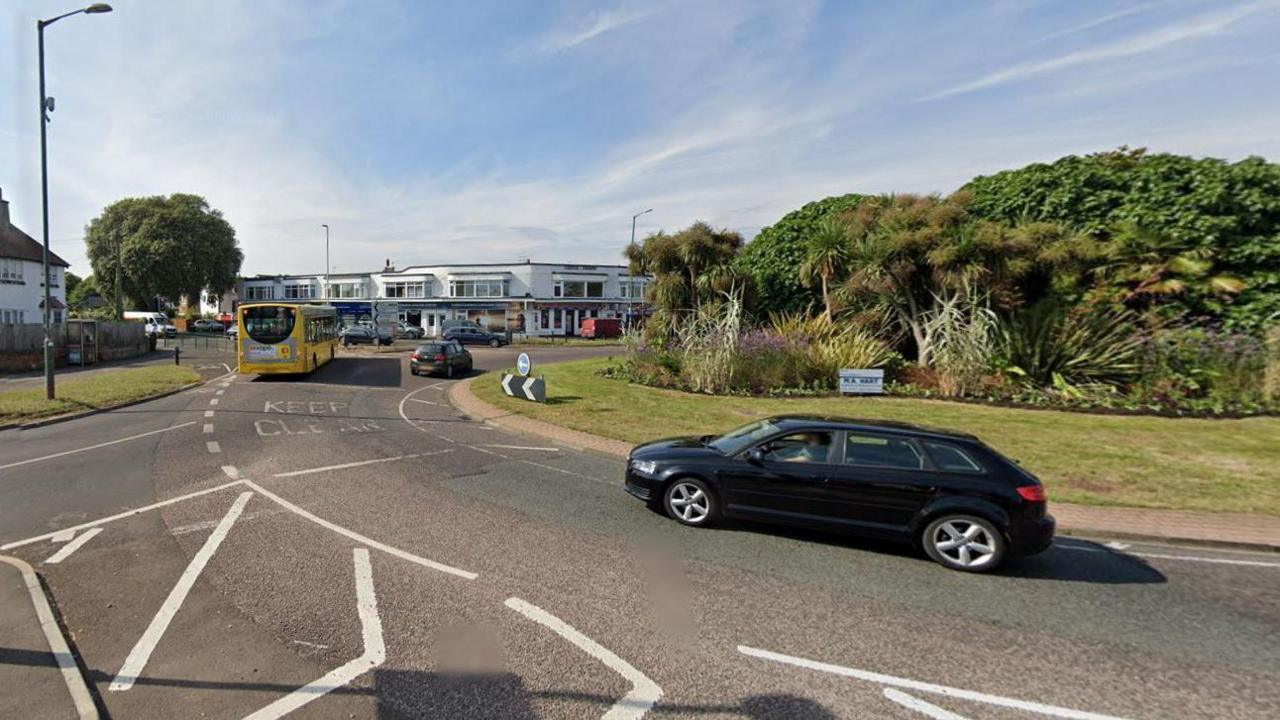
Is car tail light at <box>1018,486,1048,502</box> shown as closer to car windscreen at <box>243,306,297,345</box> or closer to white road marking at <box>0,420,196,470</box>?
white road marking at <box>0,420,196,470</box>

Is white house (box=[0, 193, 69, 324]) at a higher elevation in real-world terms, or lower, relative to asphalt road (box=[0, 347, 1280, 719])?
higher

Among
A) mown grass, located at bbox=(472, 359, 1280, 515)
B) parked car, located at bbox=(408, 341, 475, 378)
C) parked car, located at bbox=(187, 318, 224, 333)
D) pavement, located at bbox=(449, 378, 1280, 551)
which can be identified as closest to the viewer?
pavement, located at bbox=(449, 378, 1280, 551)

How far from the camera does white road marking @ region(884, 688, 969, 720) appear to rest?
3.30m

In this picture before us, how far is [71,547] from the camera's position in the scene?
5.57 metres

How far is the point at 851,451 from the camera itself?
596cm

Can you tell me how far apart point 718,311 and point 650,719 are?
17186 millimetres

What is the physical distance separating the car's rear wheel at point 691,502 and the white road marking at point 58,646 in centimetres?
487

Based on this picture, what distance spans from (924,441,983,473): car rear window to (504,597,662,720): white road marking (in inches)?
148

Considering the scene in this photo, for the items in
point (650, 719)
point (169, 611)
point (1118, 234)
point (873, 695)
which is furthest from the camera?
point (1118, 234)

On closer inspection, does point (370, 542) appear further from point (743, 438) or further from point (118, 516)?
point (743, 438)

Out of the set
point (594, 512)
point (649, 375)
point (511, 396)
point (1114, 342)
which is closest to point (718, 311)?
point (649, 375)

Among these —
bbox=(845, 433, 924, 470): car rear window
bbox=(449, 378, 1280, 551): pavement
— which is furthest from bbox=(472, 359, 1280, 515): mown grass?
bbox=(845, 433, 924, 470): car rear window

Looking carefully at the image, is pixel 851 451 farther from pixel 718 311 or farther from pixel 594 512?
pixel 718 311

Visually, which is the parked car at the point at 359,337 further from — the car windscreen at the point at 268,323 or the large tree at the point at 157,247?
the large tree at the point at 157,247
